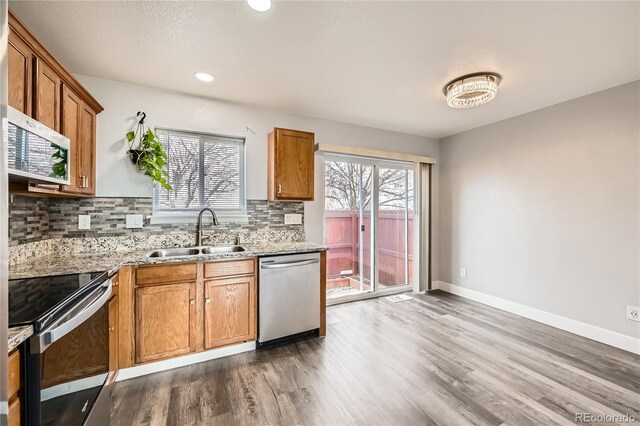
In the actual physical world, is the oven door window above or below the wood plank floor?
above

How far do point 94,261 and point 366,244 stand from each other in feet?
10.1

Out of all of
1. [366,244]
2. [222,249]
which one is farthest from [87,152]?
[366,244]

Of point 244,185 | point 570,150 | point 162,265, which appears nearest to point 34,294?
point 162,265

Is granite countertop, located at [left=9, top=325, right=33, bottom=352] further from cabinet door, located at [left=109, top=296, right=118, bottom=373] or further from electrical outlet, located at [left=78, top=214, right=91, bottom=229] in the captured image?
electrical outlet, located at [left=78, top=214, right=91, bottom=229]

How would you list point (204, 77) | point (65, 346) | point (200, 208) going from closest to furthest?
1. point (65, 346)
2. point (204, 77)
3. point (200, 208)

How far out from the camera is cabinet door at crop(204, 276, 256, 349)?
2.21m

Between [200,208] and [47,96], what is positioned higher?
[47,96]

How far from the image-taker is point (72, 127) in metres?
1.95

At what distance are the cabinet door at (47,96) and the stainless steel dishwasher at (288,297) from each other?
5.71 feet

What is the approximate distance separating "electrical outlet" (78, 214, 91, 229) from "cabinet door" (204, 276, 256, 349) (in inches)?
47.2

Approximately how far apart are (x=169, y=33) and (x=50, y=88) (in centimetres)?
83

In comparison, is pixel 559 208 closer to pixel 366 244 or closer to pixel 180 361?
pixel 366 244

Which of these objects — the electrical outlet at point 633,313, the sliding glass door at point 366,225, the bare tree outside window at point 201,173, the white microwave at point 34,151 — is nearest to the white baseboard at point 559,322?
the electrical outlet at point 633,313

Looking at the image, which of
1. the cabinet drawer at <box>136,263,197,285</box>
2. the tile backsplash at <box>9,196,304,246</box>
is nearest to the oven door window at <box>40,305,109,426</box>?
the cabinet drawer at <box>136,263,197,285</box>
